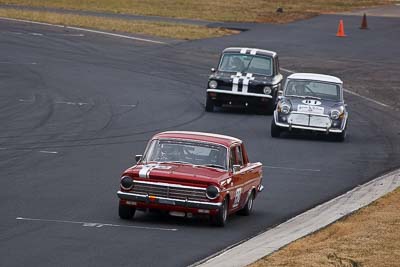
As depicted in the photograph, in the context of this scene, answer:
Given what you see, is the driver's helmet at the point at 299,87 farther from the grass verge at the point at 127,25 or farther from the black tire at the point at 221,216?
the grass verge at the point at 127,25

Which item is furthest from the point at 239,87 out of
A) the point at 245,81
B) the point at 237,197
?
the point at 237,197

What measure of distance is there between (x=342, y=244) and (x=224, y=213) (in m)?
2.62

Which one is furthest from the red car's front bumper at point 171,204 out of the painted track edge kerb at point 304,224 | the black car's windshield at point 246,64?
the black car's windshield at point 246,64

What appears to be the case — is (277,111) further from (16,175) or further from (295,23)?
(295,23)

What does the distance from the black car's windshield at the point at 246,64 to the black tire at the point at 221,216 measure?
16.4m

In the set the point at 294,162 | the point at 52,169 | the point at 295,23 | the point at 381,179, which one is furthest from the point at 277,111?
the point at 295,23

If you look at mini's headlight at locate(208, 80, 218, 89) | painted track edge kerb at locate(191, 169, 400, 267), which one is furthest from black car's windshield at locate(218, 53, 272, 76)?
painted track edge kerb at locate(191, 169, 400, 267)

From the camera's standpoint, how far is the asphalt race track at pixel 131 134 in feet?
48.3

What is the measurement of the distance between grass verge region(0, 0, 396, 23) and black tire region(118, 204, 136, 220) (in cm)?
4568

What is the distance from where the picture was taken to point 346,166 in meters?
24.0

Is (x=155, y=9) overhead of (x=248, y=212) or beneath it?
beneath

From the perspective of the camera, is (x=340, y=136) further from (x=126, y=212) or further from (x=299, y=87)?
(x=126, y=212)

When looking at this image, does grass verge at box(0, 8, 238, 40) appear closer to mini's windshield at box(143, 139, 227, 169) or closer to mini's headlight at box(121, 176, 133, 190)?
mini's windshield at box(143, 139, 227, 169)

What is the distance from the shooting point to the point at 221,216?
16.0m
